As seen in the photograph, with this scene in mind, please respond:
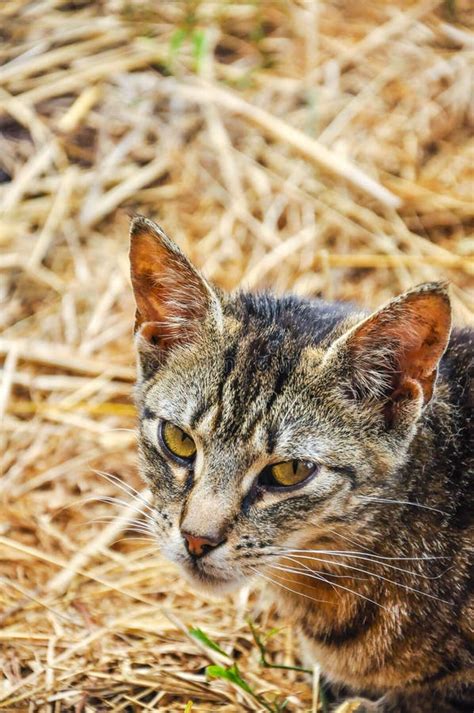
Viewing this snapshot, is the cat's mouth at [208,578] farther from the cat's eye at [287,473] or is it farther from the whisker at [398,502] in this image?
the whisker at [398,502]

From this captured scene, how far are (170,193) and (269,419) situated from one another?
2.89 meters

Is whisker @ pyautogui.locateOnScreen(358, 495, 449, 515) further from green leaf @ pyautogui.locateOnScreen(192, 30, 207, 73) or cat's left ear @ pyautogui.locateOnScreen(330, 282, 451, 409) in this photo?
green leaf @ pyautogui.locateOnScreen(192, 30, 207, 73)

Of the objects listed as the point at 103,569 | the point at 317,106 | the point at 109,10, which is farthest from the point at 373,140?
the point at 103,569

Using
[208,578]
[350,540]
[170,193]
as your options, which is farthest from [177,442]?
[170,193]

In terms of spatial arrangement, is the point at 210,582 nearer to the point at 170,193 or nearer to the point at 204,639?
the point at 204,639

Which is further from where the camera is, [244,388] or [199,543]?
[244,388]

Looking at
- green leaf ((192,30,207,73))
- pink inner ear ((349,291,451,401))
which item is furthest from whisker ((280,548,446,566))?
green leaf ((192,30,207,73))

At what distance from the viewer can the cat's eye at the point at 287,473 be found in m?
2.70

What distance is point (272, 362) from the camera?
2822 mm

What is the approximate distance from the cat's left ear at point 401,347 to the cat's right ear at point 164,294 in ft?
1.55

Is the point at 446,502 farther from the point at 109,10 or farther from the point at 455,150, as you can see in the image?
the point at 109,10

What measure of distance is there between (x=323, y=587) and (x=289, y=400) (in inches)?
25.6

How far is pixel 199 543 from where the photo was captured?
262 centimetres

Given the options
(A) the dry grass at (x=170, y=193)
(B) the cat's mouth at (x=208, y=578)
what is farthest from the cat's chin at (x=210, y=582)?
(A) the dry grass at (x=170, y=193)
